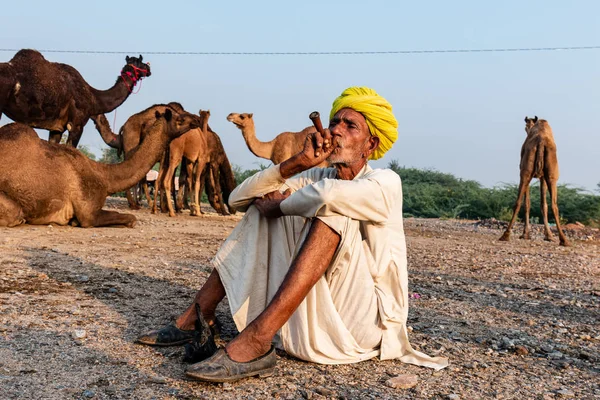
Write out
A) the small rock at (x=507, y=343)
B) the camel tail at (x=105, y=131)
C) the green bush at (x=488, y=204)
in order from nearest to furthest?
the small rock at (x=507, y=343), the camel tail at (x=105, y=131), the green bush at (x=488, y=204)

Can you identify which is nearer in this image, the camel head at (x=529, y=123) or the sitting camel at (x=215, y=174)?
the camel head at (x=529, y=123)

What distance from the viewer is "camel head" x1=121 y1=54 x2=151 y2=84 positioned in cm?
1548

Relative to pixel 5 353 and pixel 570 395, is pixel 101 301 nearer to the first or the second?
pixel 5 353

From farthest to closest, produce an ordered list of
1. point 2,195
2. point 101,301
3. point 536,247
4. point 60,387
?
point 536,247 → point 2,195 → point 101,301 → point 60,387

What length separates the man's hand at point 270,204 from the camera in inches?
127

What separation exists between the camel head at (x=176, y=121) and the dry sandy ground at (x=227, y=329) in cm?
358

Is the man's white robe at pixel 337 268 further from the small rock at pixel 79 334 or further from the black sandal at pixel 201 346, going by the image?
the small rock at pixel 79 334

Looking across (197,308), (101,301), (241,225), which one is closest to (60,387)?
(197,308)

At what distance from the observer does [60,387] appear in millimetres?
2744

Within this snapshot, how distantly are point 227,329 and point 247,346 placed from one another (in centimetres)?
100

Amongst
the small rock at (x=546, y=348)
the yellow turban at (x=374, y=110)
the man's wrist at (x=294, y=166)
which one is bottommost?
the small rock at (x=546, y=348)

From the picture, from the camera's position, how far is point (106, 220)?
952 centimetres

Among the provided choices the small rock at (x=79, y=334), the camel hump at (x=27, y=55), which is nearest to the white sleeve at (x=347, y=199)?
the small rock at (x=79, y=334)

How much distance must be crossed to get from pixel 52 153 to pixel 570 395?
775 centimetres
